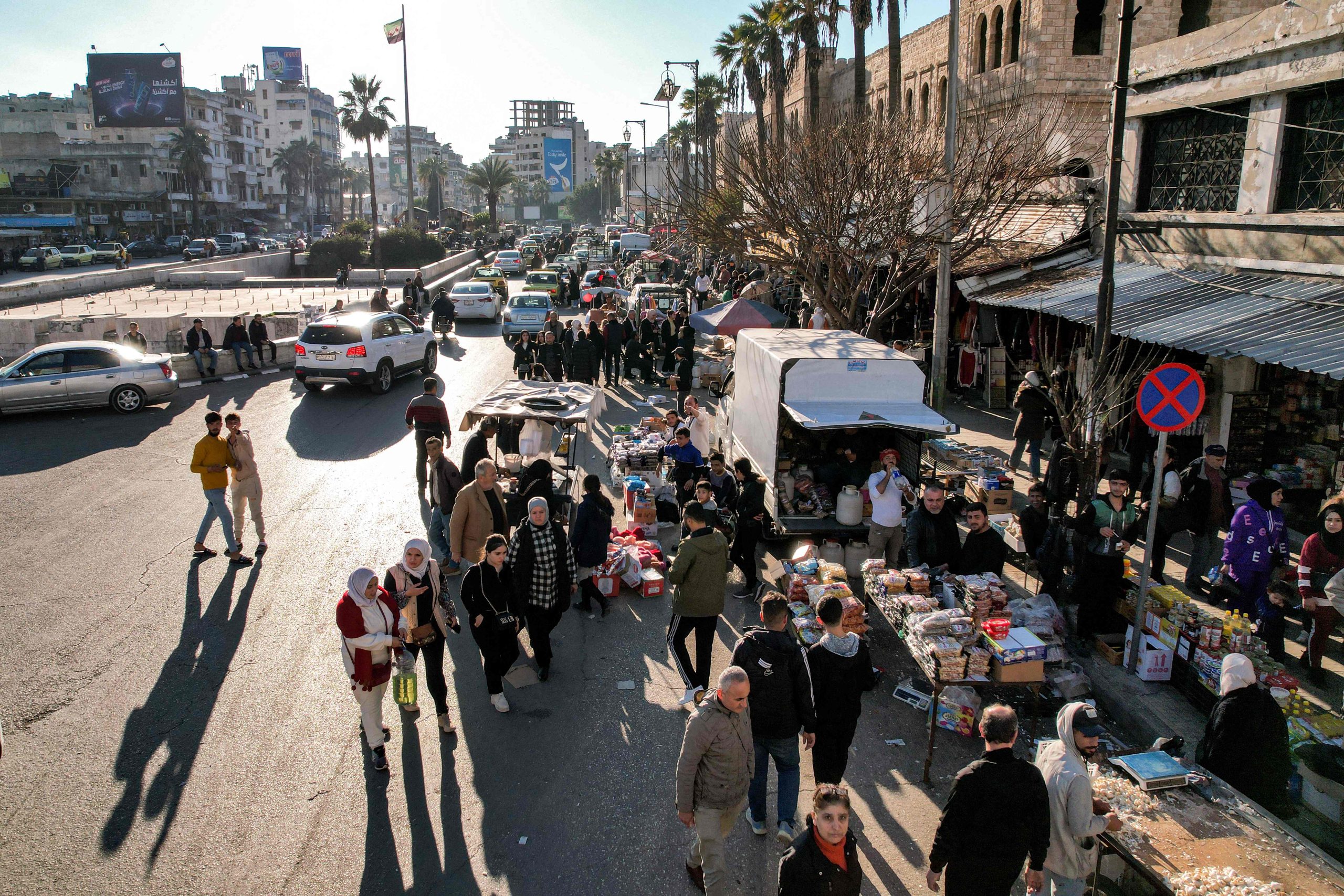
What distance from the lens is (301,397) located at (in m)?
18.5

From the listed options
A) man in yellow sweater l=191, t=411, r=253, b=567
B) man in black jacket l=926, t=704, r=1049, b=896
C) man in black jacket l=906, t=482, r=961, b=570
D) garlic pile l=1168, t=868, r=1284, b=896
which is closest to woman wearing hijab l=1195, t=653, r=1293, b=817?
garlic pile l=1168, t=868, r=1284, b=896

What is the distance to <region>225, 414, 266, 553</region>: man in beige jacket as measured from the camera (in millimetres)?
9625

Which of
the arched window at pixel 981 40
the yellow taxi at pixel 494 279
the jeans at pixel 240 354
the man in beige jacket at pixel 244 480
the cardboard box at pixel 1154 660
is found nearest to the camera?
the cardboard box at pixel 1154 660

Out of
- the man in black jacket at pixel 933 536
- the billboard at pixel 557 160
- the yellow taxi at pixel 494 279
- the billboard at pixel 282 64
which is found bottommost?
the man in black jacket at pixel 933 536

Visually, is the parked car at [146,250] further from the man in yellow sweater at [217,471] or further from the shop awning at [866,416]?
the shop awning at [866,416]

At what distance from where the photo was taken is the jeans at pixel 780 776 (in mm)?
5102

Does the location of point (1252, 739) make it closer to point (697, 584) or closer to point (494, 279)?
point (697, 584)

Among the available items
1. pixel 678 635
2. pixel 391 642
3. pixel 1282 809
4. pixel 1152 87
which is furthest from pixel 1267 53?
pixel 391 642

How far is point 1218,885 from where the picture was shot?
4184mm

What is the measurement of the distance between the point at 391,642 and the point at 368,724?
0.65 metres

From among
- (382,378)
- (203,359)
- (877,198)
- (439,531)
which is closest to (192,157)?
(203,359)

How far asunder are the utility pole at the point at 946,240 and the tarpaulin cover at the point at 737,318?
183 inches

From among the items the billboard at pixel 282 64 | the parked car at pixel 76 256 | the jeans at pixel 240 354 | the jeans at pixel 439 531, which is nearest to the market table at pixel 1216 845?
the jeans at pixel 439 531

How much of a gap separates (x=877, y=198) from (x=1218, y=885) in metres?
12.9
